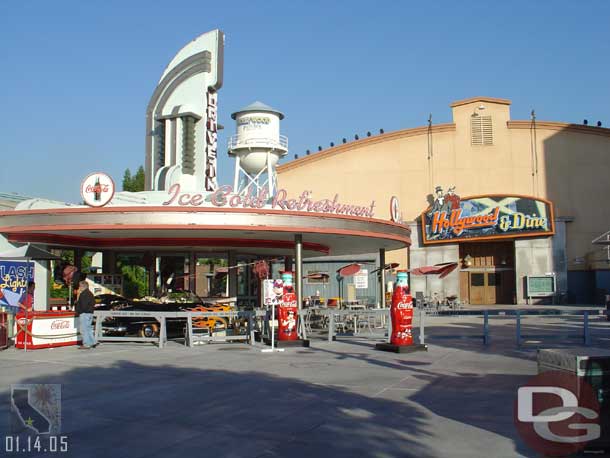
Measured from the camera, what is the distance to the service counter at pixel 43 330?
19.8m

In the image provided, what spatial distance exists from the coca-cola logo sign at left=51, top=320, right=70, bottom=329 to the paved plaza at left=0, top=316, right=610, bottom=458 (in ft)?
3.99

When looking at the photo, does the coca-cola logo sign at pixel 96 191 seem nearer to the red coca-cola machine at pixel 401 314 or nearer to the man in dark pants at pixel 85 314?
the man in dark pants at pixel 85 314

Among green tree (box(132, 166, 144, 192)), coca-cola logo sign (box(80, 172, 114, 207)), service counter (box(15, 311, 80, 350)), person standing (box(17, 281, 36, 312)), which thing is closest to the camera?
service counter (box(15, 311, 80, 350))

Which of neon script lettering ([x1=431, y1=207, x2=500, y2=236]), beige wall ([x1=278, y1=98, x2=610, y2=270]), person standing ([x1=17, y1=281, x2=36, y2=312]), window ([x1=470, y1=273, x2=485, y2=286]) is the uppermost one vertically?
beige wall ([x1=278, y1=98, x2=610, y2=270])

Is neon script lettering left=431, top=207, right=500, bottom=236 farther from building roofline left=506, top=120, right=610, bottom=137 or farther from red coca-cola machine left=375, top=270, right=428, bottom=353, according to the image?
red coca-cola machine left=375, top=270, right=428, bottom=353

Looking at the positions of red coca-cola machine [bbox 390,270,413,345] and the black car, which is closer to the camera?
red coca-cola machine [bbox 390,270,413,345]

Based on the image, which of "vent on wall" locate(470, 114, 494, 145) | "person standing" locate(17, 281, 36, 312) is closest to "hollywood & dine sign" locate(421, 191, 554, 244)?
"vent on wall" locate(470, 114, 494, 145)

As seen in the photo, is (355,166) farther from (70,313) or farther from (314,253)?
(70,313)

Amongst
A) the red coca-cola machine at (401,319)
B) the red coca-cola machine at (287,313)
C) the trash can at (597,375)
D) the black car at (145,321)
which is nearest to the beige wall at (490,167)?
the black car at (145,321)

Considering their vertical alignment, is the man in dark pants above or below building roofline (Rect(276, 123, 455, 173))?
below

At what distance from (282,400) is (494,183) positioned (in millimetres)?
45257

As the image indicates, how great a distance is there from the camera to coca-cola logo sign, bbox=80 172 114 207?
22344mm

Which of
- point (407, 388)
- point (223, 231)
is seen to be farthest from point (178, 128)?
point (407, 388)

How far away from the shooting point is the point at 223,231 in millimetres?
24156
